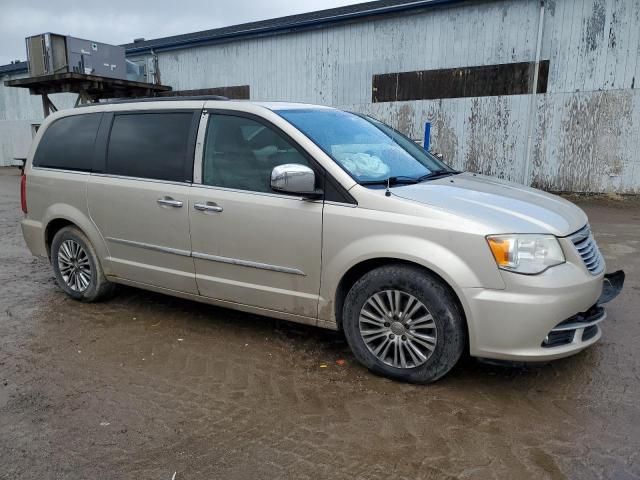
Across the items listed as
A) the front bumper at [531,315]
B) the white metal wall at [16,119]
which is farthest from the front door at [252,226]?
the white metal wall at [16,119]

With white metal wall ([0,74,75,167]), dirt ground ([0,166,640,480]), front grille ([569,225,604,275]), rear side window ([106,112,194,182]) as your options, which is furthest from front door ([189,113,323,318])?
white metal wall ([0,74,75,167])

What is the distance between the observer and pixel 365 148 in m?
3.87

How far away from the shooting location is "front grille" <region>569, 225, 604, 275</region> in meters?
3.16

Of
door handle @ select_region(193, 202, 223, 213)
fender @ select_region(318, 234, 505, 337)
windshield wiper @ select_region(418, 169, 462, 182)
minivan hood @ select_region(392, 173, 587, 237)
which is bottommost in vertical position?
fender @ select_region(318, 234, 505, 337)

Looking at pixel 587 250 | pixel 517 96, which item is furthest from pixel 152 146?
pixel 517 96

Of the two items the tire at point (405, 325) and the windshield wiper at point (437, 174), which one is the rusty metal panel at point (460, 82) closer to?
the windshield wiper at point (437, 174)

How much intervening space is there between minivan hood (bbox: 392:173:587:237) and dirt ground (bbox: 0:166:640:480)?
3.37ft

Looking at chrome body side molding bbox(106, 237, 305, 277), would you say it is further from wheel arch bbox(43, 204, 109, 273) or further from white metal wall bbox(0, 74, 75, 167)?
white metal wall bbox(0, 74, 75, 167)

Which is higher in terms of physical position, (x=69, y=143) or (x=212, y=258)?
(x=69, y=143)

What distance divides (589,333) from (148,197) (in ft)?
11.1

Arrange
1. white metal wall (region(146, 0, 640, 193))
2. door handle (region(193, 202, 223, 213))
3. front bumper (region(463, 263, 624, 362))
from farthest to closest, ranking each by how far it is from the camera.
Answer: white metal wall (region(146, 0, 640, 193)) < door handle (region(193, 202, 223, 213)) < front bumper (region(463, 263, 624, 362))

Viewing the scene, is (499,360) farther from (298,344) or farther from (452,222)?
(298,344)

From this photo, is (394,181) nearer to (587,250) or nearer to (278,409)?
(587,250)

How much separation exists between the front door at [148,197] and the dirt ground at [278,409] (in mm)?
533
